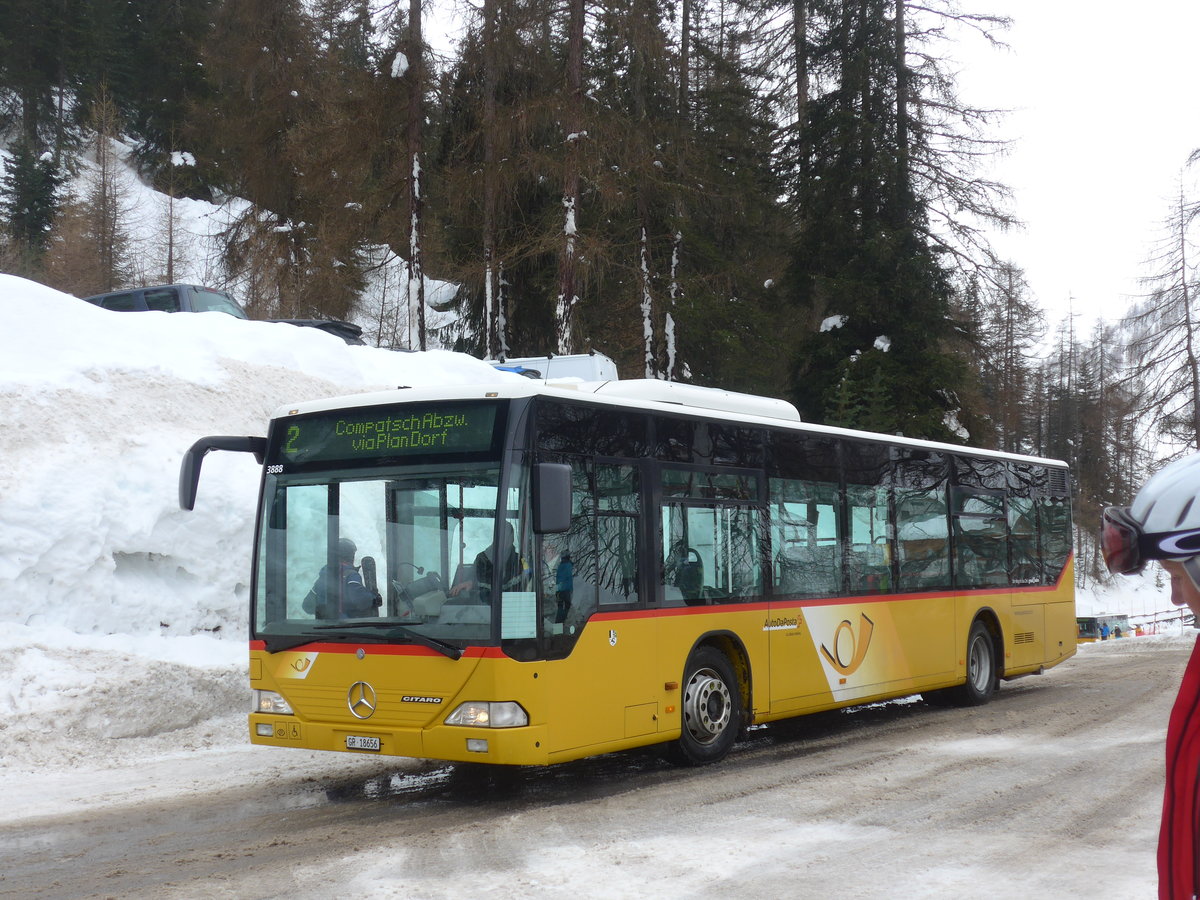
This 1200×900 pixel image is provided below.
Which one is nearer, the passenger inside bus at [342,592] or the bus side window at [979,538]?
the passenger inside bus at [342,592]

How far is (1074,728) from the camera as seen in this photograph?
39.5ft

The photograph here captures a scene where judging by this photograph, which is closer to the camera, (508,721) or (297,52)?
(508,721)

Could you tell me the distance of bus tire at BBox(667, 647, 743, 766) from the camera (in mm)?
9836

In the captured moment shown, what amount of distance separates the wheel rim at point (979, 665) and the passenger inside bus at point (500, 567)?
796 cm

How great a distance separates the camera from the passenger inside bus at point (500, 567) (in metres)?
8.18

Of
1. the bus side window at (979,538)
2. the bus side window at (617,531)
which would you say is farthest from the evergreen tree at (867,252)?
the bus side window at (617,531)

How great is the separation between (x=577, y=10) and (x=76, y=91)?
180ft

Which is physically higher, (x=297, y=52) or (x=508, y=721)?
(x=297, y=52)

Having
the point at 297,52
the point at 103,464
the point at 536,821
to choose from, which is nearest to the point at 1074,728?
the point at 536,821

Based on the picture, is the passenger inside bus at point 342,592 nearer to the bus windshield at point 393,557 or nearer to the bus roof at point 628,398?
the bus windshield at point 393,557

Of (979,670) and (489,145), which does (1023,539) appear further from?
(489,145)

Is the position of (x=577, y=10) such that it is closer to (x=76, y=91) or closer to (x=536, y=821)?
(x=536, y=821)

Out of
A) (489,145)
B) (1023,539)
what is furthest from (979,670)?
(489,145)

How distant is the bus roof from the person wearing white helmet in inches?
255
